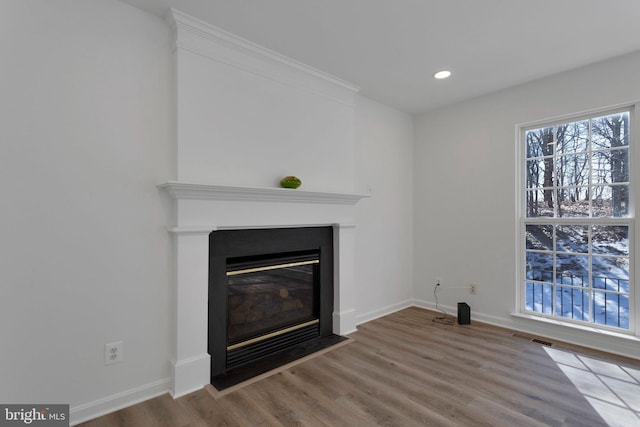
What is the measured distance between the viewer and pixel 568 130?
9.99 feet

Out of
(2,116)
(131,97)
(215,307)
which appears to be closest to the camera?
(2,116)

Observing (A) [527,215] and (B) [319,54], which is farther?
(A) [527,215]

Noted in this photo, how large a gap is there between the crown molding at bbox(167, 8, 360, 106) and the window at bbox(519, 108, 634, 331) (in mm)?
2106

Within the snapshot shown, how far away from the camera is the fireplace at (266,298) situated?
232 cm

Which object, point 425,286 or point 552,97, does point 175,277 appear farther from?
point 552,97

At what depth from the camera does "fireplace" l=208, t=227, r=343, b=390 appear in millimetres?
2316

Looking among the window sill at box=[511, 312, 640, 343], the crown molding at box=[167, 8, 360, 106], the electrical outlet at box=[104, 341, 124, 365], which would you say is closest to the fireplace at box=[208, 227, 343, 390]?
the electrical outlet at box=[104, 341, 124, 365]

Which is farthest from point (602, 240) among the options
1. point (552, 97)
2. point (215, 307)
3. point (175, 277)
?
point (175, 277)

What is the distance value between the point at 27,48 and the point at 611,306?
4579 mm

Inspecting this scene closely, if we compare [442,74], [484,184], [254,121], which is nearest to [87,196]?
[254,121]

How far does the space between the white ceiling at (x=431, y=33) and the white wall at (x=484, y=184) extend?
0.24m

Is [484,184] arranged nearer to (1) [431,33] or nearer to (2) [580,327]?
(2) [580,327]

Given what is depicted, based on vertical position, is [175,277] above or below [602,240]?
below

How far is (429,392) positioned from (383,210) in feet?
6.77
